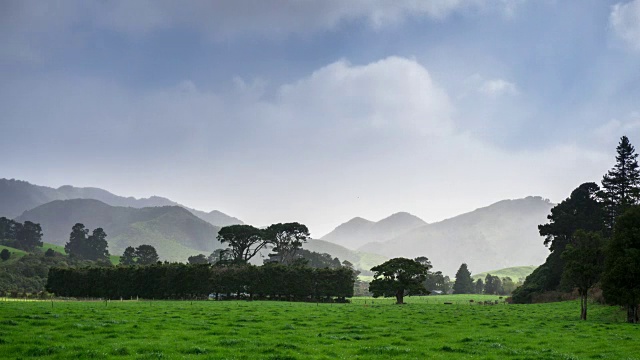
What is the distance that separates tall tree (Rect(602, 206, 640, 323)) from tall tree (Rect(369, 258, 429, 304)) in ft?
157

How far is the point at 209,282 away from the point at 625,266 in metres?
85.6

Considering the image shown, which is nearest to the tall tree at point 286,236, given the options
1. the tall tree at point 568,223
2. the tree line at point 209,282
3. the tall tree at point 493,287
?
the tree line at point 209,282

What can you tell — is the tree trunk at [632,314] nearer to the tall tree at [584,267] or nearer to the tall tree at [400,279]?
the tall tree at [584,267]

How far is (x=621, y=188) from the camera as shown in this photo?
10575 centimetres

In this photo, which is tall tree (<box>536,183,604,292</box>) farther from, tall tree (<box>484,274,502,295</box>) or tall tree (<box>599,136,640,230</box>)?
tall tree (<box>484,274,502,295</box>)

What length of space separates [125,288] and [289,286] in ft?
135

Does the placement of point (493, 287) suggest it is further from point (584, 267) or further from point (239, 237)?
point (584, 267)

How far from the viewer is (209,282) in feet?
340

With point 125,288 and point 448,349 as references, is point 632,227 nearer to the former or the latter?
point 448,349

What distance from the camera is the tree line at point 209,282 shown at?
103000 mm

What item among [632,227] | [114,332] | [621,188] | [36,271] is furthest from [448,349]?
[36,271]

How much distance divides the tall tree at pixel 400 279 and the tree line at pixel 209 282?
16.2m

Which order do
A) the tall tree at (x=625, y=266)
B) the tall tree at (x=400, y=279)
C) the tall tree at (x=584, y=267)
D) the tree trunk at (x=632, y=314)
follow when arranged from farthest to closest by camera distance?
→ the tall tree at (x=400, y=279) → the tall tree at (x=584, y=267) → the tree trunk at (x=632, y=314) → the tall tree at (x=625, y=266)

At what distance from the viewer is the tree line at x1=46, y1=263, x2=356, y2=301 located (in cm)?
10300
